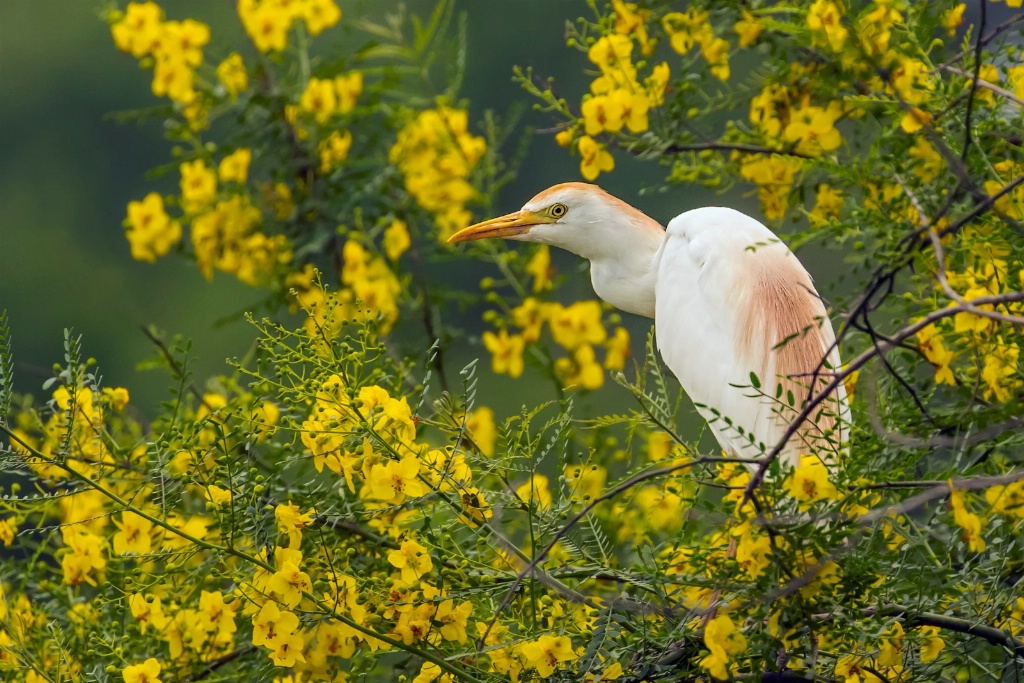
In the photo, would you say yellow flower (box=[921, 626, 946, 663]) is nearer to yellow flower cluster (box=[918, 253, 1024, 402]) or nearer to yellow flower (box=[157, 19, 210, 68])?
yellow flower cluster (box=[918, 253, 1024, 402])

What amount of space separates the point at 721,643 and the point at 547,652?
16 centimetres

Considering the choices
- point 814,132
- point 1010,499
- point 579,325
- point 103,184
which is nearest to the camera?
point 1010,499

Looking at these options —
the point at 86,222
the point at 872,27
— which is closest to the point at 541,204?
the point at 872,27

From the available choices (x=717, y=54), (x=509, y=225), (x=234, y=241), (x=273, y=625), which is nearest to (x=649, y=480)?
(x=273, y=625)

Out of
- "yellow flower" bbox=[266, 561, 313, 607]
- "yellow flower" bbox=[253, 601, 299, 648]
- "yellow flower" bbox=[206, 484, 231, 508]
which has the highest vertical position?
"yellow flower" bbox=[206, 484, 231, 508]

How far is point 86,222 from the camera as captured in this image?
37.0 feet

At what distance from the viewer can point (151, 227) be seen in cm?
232

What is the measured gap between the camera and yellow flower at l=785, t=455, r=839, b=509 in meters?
0.88

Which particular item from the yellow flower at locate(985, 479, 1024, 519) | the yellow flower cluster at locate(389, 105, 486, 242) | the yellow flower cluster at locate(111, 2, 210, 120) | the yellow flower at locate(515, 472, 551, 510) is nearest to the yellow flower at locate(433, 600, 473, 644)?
the yellow flower at locate(515, 472, 551, 510)

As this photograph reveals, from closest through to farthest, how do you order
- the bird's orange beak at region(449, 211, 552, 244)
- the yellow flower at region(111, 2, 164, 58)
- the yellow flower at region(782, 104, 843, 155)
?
the yellow flower at region(782, 104, 843, 155)
the bird's orange beak at region(449, 211, 552, 244)
the yellow flower at region(111, 2, 164, 58)

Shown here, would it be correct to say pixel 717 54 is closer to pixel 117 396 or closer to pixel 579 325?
pixel 579 325

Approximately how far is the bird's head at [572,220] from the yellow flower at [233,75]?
724 mm

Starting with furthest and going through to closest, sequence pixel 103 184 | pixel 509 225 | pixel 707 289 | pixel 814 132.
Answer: pixel 103 184 → pixel 509 225 → pixel 707 289 → pixel 814 132

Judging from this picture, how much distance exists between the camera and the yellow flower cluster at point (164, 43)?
2.20 meters
